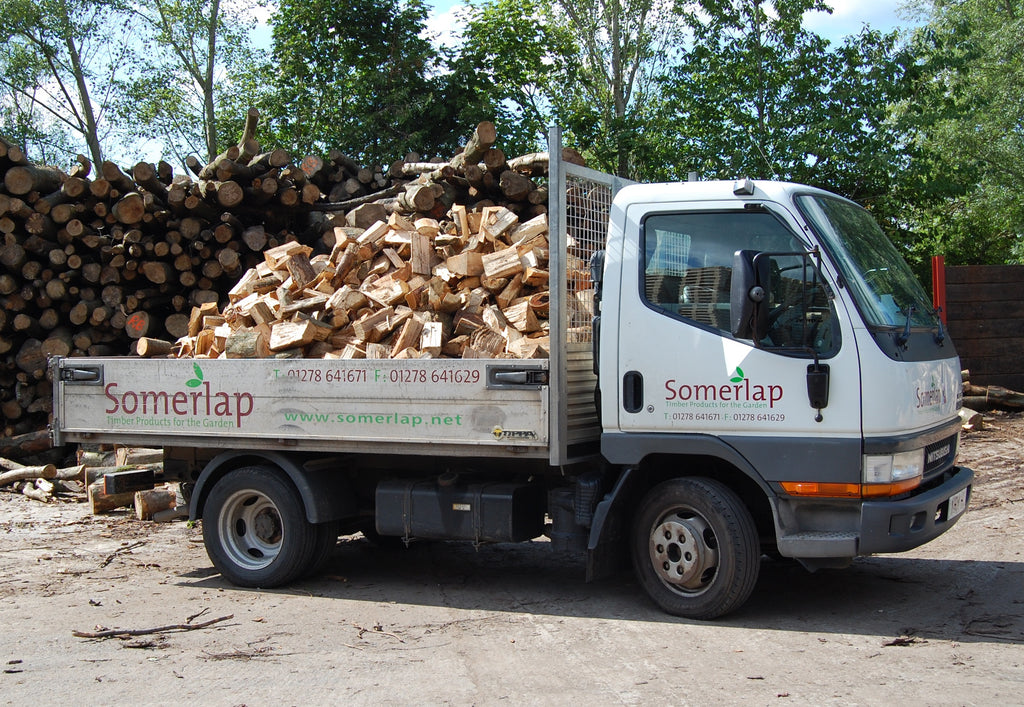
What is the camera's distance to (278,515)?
733 centimetres

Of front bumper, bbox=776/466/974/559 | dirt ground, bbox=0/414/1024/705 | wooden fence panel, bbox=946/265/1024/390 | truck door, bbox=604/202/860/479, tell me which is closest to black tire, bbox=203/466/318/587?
dirt ground, bbox=0/414/1024/705

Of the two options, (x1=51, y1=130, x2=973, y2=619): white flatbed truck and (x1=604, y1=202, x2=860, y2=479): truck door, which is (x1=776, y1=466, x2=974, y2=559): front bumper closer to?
(x1=51, y1=130, x2=973, y2=619): white flatbed truck

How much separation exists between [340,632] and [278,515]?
1.58 meters

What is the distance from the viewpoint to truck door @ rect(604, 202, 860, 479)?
555cm

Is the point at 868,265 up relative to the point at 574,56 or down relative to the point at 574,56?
down

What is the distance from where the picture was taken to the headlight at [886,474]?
545 centimetres

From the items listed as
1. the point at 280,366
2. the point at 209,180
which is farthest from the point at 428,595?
the point at 209,180

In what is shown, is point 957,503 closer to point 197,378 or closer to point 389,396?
point 389,396

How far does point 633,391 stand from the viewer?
6.04 metres

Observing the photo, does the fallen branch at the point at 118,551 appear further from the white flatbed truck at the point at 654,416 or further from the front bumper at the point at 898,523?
the front bumper at the point at 898,523

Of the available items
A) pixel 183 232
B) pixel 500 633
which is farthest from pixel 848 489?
pixel 183 232

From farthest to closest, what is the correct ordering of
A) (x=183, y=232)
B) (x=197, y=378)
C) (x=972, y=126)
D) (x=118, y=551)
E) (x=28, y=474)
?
→ (x=972, y=126), (x=183, y=232), (x=28, y=474), (x=118, y=551), (x=197, y=378)

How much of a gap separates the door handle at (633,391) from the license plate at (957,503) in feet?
6.27

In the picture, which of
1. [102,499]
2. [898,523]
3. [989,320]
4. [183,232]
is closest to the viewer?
[898,523]
